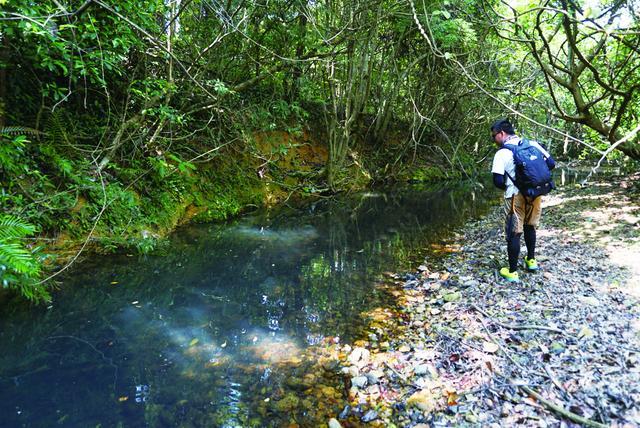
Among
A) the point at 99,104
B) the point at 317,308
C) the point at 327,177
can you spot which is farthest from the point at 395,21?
the point at 317,308

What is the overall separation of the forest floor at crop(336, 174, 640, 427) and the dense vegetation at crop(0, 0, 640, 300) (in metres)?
2.21

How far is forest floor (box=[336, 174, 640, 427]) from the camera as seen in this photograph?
125 inches

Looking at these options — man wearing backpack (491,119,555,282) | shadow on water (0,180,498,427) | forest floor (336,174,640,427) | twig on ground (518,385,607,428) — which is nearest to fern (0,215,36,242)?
shadow on water (0,180,498,427)

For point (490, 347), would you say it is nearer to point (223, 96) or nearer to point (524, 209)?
point (524, 209)

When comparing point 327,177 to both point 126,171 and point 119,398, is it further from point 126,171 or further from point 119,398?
point 119,398

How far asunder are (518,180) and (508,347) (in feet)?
8.18

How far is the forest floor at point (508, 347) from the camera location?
3174 mm

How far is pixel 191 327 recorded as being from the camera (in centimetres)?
502

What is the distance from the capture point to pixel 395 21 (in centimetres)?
1298

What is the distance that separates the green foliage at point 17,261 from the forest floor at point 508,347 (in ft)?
11.6

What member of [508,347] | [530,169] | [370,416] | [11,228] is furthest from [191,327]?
[530,169]

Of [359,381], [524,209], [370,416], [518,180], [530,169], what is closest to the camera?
[370,416]

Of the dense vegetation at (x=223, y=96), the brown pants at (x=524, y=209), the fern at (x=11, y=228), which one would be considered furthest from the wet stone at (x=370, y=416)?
the fern at (x=11, y=228)

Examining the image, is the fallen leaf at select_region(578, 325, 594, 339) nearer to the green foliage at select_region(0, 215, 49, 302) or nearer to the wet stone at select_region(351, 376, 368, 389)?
the wet stone at select_region(351, 376, 368, 389)
